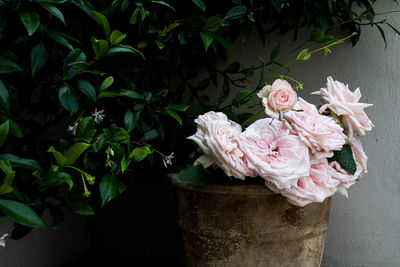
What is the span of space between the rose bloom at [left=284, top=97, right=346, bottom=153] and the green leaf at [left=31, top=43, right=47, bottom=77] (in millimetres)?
571

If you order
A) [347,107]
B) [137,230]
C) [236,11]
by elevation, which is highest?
[236,11]

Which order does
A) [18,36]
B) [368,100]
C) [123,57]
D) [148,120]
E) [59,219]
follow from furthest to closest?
[123,57] < [368,100] < [148,120] < [59,219] < [18,36]

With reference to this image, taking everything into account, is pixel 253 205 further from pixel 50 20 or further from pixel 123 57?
pixel 123 57

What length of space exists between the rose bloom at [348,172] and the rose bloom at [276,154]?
0.15 m

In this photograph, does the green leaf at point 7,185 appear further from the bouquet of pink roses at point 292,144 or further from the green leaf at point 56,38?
the bouquet of pink roses at point 292,144

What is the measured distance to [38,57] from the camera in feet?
2.69

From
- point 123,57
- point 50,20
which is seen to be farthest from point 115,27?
point 50,20

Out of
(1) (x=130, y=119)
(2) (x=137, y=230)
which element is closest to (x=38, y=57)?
(1) (x=130, y=119)

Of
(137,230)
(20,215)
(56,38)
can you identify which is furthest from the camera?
(137,230)

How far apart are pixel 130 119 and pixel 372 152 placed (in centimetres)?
88

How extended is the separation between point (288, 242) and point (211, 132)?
0.38 meters

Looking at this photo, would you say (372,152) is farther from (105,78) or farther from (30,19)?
(30,19)

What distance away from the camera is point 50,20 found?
0.85 metres

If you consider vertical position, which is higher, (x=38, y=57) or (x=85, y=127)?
(x=38, y=57)
